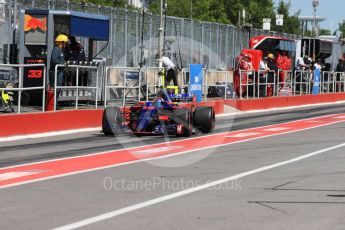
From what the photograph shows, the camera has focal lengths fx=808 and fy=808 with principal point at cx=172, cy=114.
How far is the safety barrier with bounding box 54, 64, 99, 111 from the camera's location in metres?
19.8

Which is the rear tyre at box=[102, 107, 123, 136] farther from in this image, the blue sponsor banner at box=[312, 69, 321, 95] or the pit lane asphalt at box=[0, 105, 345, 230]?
the blue sponsor banner at box=[312, 69, 321, 95]

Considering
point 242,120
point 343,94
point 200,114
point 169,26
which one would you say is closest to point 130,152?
point 200,114

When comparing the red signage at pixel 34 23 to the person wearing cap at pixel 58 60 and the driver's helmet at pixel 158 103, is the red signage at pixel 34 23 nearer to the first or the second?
the person wearing cap at pixel 58 60

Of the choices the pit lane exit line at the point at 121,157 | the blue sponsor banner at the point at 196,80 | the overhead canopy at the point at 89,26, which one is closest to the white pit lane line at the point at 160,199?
the pit lane exit line at the point at 121,157

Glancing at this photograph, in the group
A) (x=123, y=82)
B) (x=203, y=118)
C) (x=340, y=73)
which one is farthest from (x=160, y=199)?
(x=340, y=73)

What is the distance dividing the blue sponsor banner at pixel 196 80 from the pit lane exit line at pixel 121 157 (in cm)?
593

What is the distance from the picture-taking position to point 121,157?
14.0m

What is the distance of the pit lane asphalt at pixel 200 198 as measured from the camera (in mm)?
8125

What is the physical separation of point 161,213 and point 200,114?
378 inches

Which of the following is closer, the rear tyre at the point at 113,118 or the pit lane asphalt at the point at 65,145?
the pit lane asphalt at the point at 65,145

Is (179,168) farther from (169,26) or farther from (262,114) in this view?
(169,26)

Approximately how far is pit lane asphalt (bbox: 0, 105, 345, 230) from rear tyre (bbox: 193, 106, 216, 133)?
415cm

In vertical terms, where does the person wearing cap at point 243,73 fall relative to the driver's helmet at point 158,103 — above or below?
above

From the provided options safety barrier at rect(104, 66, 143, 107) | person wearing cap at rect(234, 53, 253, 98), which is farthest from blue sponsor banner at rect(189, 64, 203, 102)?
safety barrier at rect(104, 66, 143, 107)
